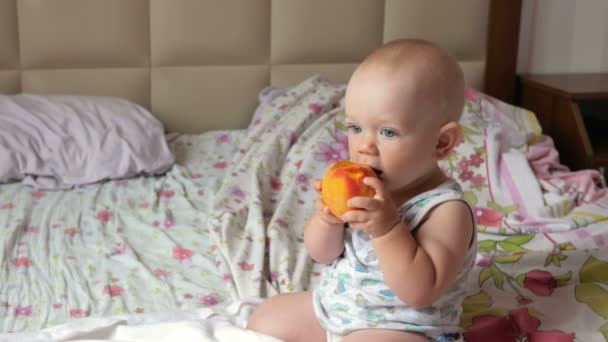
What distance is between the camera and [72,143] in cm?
194

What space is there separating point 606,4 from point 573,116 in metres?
0.64

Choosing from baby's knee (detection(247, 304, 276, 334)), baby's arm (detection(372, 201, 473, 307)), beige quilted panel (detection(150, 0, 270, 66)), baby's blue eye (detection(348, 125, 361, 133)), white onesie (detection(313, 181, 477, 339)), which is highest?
beige quilted panel (detection(150, 0, 270, 66))

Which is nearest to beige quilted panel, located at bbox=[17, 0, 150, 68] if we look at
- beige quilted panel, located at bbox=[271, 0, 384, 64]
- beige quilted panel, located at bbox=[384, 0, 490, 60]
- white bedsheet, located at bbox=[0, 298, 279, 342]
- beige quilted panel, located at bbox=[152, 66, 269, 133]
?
beige quilted panel, located at bbox=[152, 66, 269, 133]

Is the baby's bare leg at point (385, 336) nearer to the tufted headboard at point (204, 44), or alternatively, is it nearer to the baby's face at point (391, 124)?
the baby's face at point (391, 124)

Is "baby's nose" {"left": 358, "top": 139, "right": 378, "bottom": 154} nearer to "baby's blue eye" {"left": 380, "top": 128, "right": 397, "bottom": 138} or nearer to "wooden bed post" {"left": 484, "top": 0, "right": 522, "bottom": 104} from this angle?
"baby's blue eye" {"left": 380, "top": 128, "right": 397, "bottom": 138}

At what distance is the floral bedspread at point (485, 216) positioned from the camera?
1190 mm

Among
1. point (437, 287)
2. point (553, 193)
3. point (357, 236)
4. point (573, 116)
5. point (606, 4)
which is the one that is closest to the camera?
point (437, 287)

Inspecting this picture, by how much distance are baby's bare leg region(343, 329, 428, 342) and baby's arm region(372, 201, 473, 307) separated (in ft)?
0.20

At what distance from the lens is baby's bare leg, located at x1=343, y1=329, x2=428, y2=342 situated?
3.12 ft

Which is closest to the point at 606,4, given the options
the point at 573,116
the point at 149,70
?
the point at 573,116

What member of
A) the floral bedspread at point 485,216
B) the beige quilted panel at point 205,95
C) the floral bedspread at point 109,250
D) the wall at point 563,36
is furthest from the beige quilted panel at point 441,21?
the floral bedspread at point 109,250

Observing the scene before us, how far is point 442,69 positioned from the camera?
3.05ft

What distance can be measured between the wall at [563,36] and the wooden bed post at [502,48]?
0.37 ft

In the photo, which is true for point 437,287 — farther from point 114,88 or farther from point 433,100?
point 114,88
